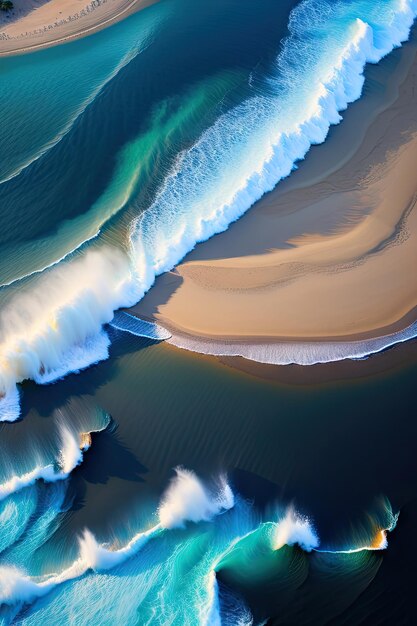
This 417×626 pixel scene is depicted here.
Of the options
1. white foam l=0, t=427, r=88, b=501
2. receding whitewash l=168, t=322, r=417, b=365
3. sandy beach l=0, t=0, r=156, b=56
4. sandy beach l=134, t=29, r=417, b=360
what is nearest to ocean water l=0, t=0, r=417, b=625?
white foam l=0, t=427, r=88, b=501

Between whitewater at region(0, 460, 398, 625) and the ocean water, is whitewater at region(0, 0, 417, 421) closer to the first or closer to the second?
the ocean water

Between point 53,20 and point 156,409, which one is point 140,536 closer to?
point 156,409

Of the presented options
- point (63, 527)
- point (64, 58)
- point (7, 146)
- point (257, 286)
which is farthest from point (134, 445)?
point (64, 58)

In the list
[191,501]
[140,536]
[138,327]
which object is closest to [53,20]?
[138,327]

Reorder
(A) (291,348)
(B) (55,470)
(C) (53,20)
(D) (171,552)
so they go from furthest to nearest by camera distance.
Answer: (C) (53,20), (A) (291,348), (B) (55,470), (D) (171,552)

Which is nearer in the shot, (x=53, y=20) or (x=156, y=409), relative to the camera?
(x=156, y=409)

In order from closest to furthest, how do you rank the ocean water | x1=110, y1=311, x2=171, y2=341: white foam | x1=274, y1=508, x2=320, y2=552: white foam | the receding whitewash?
the ocean water < x1=274, y1=508, x2=320, y2=552: white foam < the receding whitewash < x1=110, y1=311, x2=171, y2=341: white foam
